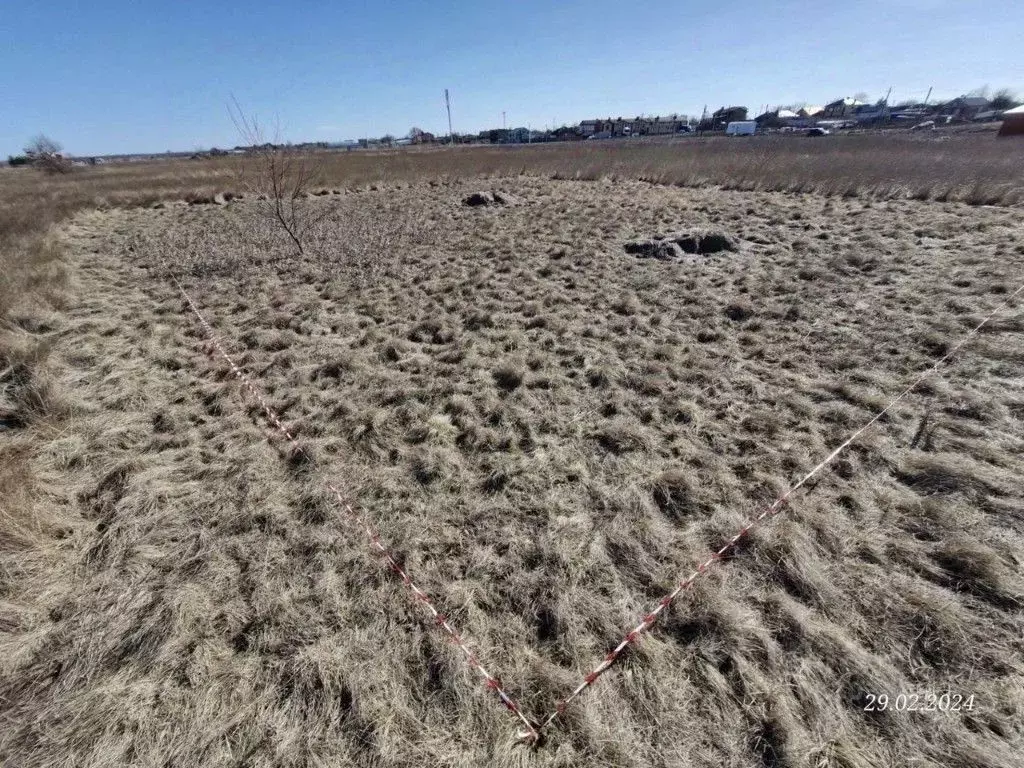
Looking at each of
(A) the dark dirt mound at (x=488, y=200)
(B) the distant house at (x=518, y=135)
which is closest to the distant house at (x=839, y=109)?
(B) the distant house at (x=518, y=135)

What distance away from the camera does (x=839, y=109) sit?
3238 inches

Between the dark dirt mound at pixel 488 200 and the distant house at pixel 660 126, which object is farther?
the distant house at pixel 660 126

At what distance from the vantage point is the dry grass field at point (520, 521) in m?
1.91

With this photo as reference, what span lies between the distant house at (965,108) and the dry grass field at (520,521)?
74751 mm

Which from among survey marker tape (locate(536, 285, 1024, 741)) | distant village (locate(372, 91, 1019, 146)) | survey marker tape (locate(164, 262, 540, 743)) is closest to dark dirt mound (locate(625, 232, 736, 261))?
survey marker tape (locate(536, 285, 1024, 741))

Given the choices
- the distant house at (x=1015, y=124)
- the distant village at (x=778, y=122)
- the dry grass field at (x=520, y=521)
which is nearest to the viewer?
the dry grass field at (x=520, y=521)

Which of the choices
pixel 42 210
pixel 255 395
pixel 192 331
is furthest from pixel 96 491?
pixel 42 210

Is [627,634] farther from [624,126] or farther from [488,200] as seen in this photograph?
[624,126]

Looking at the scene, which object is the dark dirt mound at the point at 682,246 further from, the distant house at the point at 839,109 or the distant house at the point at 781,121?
the distant house at the point at 839,109

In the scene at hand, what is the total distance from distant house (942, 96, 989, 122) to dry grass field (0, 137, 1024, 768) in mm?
74751

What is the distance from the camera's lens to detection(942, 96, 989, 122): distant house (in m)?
54.2

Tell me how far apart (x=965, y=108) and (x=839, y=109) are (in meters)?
27.1

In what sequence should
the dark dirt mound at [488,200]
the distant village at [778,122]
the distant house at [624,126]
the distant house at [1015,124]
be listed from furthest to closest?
the distant house at [624,126] → the distant village at [778,122] → the distant house at [1015,124] → the dark dirt mound at [488,200]

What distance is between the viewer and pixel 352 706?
6.47ft
